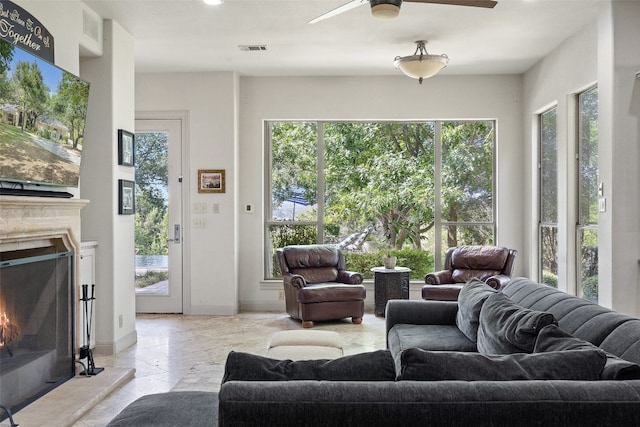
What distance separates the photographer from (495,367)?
1779mm

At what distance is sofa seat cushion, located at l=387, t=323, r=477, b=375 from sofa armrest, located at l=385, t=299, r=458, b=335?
82 mm

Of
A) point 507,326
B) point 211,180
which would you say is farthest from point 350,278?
point 507,326

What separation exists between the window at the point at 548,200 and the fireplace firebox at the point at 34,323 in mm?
4772

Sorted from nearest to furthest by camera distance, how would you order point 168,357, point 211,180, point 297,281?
point 168,357 < point 297,281 < point 211,180

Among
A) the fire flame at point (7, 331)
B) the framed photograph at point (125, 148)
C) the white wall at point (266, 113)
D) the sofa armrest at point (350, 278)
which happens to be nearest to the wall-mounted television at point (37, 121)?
the fire flame at point (7, 331)

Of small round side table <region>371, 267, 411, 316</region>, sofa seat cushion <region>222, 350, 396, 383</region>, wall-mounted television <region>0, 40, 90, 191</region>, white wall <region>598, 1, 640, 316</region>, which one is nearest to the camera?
sofa seat cushion <region>222, 350, 396, 383</region>

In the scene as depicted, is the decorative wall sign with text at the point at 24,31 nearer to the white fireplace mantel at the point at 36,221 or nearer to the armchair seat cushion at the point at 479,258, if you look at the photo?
the white fireplace mantel at the point at 36,221

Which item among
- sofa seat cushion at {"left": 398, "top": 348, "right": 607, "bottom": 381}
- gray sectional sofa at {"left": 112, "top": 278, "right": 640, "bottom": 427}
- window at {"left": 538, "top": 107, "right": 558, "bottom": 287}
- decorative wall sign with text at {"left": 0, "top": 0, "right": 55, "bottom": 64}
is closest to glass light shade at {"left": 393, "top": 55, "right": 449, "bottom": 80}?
window at {"left": 538, "top": 107, "right": 558, "bottom": 287}

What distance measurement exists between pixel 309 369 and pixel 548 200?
214 inches

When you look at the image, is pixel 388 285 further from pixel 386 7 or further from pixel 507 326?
pixel 507 326

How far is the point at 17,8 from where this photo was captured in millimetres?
3426

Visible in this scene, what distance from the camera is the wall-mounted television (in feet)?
10.4

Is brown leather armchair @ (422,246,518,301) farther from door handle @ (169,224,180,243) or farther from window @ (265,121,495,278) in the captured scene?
door handle @ (169,224,180,243)

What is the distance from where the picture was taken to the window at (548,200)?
6298mm
